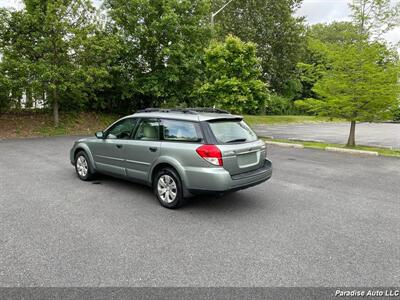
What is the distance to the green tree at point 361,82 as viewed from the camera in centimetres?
1062

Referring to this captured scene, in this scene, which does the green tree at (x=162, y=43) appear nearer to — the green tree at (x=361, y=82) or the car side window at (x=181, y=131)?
the green tree at (x=361, y=82)

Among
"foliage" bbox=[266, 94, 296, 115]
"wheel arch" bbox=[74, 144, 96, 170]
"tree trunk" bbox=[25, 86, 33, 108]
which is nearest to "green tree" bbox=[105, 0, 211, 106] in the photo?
"tree trunk" bbox=[25, 86, 33, 108]

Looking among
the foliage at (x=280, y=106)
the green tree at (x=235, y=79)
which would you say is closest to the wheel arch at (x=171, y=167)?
the green tree at (x=235, y=79)

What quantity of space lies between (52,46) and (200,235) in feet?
46.5

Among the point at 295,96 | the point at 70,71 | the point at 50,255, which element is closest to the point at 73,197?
the point at 50,255

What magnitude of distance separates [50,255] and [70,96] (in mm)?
15173

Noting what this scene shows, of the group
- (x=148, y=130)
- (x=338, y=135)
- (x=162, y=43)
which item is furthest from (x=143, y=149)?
(x=338, y=135)

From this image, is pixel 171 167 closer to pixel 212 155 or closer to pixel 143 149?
pixel 143 149

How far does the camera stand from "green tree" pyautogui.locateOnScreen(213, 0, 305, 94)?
2891 cm

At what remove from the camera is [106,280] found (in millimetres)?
2877

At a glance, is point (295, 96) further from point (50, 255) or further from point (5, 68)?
point (50, 255)

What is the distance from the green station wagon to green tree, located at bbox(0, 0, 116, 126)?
410 inches

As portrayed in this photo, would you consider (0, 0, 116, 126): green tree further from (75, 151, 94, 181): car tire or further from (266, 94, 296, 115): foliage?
(266, 94, 296, 115): foliage

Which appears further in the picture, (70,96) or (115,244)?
(70,96)
